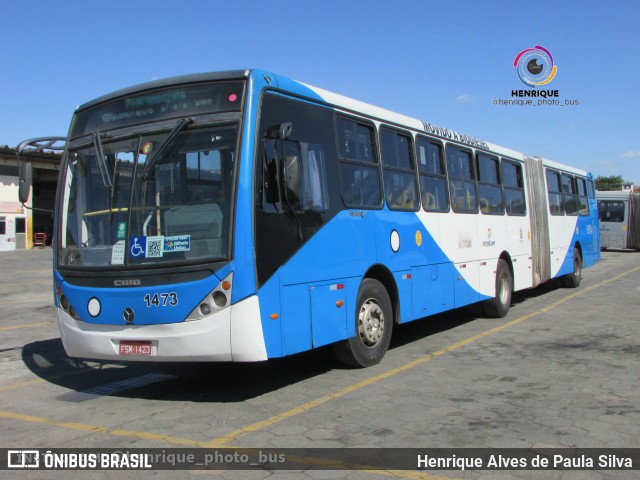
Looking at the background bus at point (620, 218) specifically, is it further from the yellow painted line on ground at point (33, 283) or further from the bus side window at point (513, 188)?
the yellow painted line on ground at point (33, 283)

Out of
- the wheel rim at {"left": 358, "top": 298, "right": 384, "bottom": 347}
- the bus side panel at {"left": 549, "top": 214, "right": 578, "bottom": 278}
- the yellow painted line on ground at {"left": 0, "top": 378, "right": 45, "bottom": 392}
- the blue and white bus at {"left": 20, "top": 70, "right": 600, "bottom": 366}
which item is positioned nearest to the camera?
the blue and white bus at {"left": 20, "top": 70, "right": 600, "bottom": 366}

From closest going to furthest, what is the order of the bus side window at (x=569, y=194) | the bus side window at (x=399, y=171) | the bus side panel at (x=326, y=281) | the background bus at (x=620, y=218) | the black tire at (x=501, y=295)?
the bus side panel at (x=326, y=281), the bus side window at (x=399, y=171), the black tire at (x=501, y=295), the bus side window at (x=569, y=194), the background bus at (x=620, y=218)

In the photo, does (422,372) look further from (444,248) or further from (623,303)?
(623,303)

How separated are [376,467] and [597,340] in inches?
239

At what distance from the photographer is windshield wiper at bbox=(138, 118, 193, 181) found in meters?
6.05

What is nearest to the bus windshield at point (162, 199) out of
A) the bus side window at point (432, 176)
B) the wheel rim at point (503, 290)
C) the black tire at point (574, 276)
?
the bus side window at point (432, 176)

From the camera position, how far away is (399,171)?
8570mm

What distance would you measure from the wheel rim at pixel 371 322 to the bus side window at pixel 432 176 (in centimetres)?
207

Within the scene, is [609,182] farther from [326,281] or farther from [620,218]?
[326,281]

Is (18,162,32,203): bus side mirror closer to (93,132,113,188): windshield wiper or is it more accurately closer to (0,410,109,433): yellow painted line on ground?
(93,132,113,188): windshield wiper

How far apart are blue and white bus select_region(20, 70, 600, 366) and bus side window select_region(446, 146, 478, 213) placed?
81.1 inches

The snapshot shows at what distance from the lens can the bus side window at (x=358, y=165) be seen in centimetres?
738

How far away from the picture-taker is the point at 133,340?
603cm

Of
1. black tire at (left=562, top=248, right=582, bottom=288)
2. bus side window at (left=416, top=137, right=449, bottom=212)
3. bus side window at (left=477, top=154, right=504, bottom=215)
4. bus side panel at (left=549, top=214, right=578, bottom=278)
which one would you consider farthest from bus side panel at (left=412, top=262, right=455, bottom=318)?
black tire at (left=562, top=248, right=582, bottom=288)
